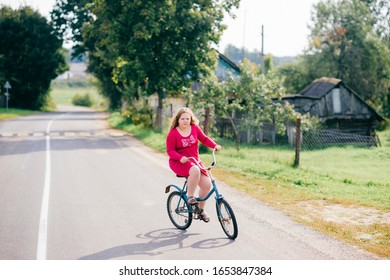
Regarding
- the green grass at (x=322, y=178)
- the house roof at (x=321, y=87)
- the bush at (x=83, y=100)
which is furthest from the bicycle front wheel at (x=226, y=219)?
the bush at (x=83, y=100)

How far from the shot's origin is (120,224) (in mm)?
7656

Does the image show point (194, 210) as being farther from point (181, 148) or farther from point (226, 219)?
point (181, 148)

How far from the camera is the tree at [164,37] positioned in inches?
956

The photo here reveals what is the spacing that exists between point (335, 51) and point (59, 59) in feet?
95.3

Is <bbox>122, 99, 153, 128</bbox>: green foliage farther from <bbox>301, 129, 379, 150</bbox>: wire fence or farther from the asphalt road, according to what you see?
the asphalt road

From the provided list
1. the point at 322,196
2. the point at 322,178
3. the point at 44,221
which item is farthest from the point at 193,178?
the point at 322,178

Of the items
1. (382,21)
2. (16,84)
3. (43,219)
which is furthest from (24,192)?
(382,21)

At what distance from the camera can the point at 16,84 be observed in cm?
5028

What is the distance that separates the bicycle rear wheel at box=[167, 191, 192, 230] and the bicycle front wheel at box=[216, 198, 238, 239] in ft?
1.85

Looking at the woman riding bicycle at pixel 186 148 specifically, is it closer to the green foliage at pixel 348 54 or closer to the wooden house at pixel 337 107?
the wooden house at pixel 337 107

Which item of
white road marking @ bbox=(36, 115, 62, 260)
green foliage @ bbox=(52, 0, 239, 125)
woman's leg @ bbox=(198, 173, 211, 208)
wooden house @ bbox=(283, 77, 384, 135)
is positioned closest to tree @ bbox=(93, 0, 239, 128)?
green foliage @ bbox=(52, 0, 239, 125)

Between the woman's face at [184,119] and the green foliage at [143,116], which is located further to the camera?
the green foliage at [143,116]

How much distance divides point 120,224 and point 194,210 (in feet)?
4.47

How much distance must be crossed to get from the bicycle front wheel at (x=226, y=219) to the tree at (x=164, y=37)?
18234 millimetres
